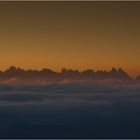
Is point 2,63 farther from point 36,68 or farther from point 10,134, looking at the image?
point 10,134

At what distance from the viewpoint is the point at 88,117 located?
6.22 metres

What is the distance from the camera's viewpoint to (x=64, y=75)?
20.4ft

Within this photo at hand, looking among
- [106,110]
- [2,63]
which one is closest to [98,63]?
[106,110]

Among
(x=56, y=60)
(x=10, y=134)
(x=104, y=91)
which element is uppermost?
(x=56, y=60)

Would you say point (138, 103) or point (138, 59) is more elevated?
point (138, 59)

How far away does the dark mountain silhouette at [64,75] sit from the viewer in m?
6.18

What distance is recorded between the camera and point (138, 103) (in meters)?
6.21

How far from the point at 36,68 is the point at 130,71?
45.9 inches

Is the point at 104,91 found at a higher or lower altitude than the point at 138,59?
lower

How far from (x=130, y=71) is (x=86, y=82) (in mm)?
563

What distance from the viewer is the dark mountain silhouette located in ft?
20.3

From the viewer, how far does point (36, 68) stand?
20.4 ft

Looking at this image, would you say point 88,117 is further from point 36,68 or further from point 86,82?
point 36,68

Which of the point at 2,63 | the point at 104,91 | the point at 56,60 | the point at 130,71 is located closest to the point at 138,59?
the point at 130,71
